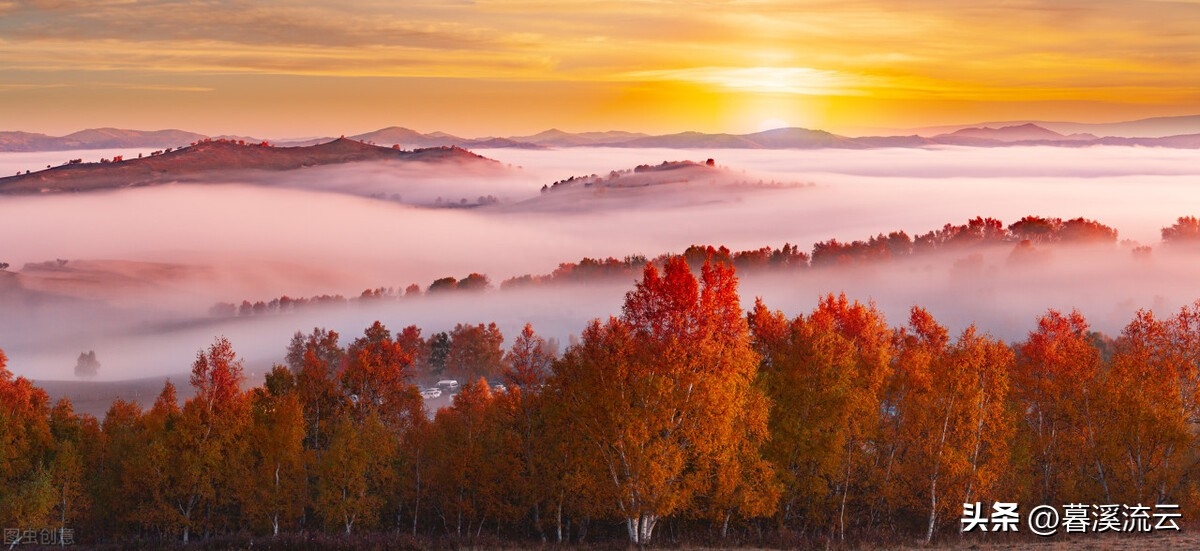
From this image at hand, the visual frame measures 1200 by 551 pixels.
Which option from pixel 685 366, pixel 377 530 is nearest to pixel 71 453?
pixel 377 530

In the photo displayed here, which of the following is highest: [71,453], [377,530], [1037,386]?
[1037,386]

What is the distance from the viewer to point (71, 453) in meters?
70.1

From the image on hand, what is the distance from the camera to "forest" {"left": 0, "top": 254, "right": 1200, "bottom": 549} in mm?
56906

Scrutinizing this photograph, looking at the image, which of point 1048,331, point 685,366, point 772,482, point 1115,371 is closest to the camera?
point 685,366

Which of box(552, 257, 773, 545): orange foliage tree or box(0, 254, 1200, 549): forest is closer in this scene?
box(552, 257, 773, 545): orange foliage tree

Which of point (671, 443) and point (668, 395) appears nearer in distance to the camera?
point (668, 395)

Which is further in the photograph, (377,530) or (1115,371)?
(377,530)

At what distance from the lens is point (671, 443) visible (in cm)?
5675

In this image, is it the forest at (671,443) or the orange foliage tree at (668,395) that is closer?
the orange foliage tree at (668,395)

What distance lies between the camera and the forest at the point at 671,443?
56.9 metres

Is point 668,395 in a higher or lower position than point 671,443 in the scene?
higher

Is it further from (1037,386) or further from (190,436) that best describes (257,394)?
(1037,386)

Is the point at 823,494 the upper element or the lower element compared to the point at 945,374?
lower

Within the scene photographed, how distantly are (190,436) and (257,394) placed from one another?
5.60 m
